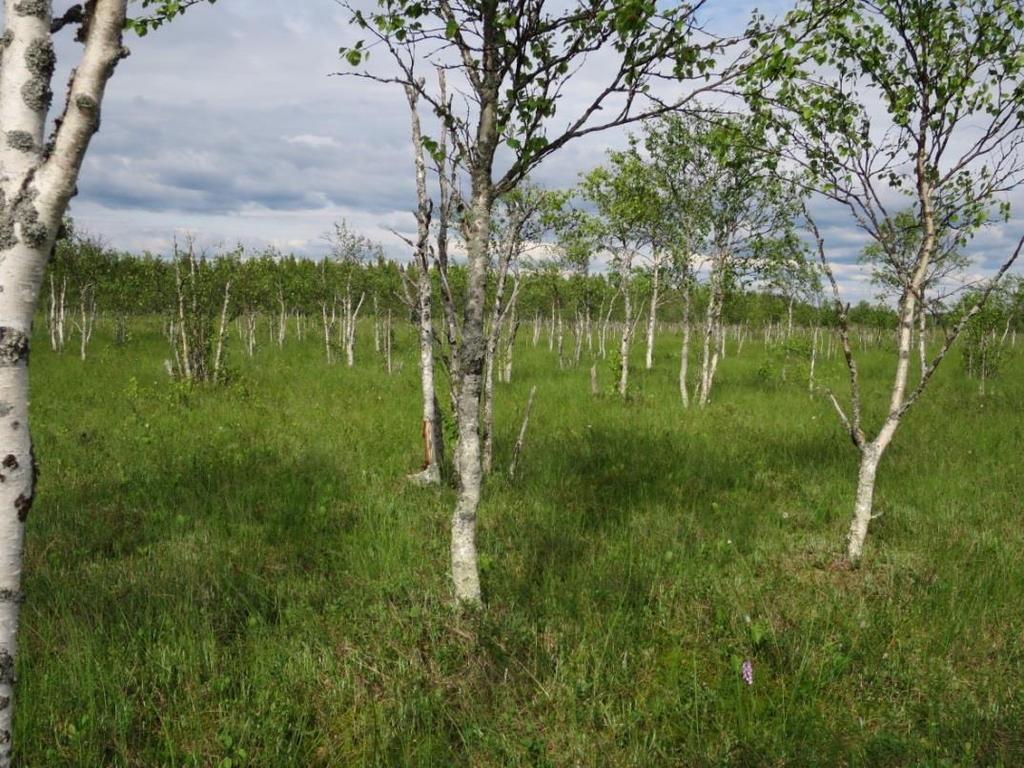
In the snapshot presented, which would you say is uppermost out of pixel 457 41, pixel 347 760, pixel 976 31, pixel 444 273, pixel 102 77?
pixel 976 31

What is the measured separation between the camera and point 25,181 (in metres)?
2.12

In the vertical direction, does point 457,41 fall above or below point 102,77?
above

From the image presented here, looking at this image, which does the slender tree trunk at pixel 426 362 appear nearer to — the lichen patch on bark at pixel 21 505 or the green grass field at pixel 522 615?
the green grass field at pixel 522 615

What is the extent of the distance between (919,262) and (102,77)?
6948 millimetres

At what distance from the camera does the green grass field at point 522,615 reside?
11.6ft

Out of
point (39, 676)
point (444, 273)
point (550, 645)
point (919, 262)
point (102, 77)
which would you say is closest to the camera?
point (102, 77)

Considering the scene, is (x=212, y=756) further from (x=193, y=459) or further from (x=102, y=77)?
(x=193, y=459)

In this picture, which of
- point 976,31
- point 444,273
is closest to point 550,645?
point 444,273

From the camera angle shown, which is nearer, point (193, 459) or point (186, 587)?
point (186, 587)

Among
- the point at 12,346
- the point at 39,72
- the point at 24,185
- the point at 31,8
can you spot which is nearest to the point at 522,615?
the point at 12,346

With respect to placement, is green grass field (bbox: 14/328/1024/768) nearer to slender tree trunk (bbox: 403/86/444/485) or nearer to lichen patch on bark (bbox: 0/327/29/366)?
slender tree trunk (bbox: 403/86/444/485)

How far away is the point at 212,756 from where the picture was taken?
131 inches

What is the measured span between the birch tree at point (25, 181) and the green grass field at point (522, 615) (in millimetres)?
1994

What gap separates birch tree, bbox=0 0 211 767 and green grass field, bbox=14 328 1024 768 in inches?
78.5
